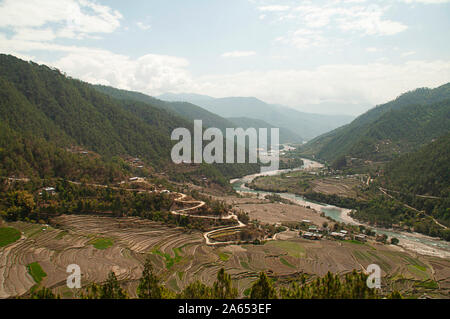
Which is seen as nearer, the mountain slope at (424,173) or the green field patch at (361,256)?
the green field patch at (361,256)

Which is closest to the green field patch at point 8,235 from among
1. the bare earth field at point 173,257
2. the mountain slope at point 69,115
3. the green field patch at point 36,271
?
the bare earth field at point 173,257

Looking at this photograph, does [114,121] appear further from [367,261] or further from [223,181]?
[367,261]

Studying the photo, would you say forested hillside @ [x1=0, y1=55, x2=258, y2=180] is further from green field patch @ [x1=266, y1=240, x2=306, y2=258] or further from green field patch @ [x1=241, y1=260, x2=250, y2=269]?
green field patch @ [x1=241, y1=260, x2=250, y2=269]

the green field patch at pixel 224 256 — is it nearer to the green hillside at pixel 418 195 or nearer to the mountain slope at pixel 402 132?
the green hillside at pixel 418 195

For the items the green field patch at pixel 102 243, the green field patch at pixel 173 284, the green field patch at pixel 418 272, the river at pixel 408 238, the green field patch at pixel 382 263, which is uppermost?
the green field patch at pixel 102 243

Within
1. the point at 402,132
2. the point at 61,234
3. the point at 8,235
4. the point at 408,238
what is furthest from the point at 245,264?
the point at 402,132
